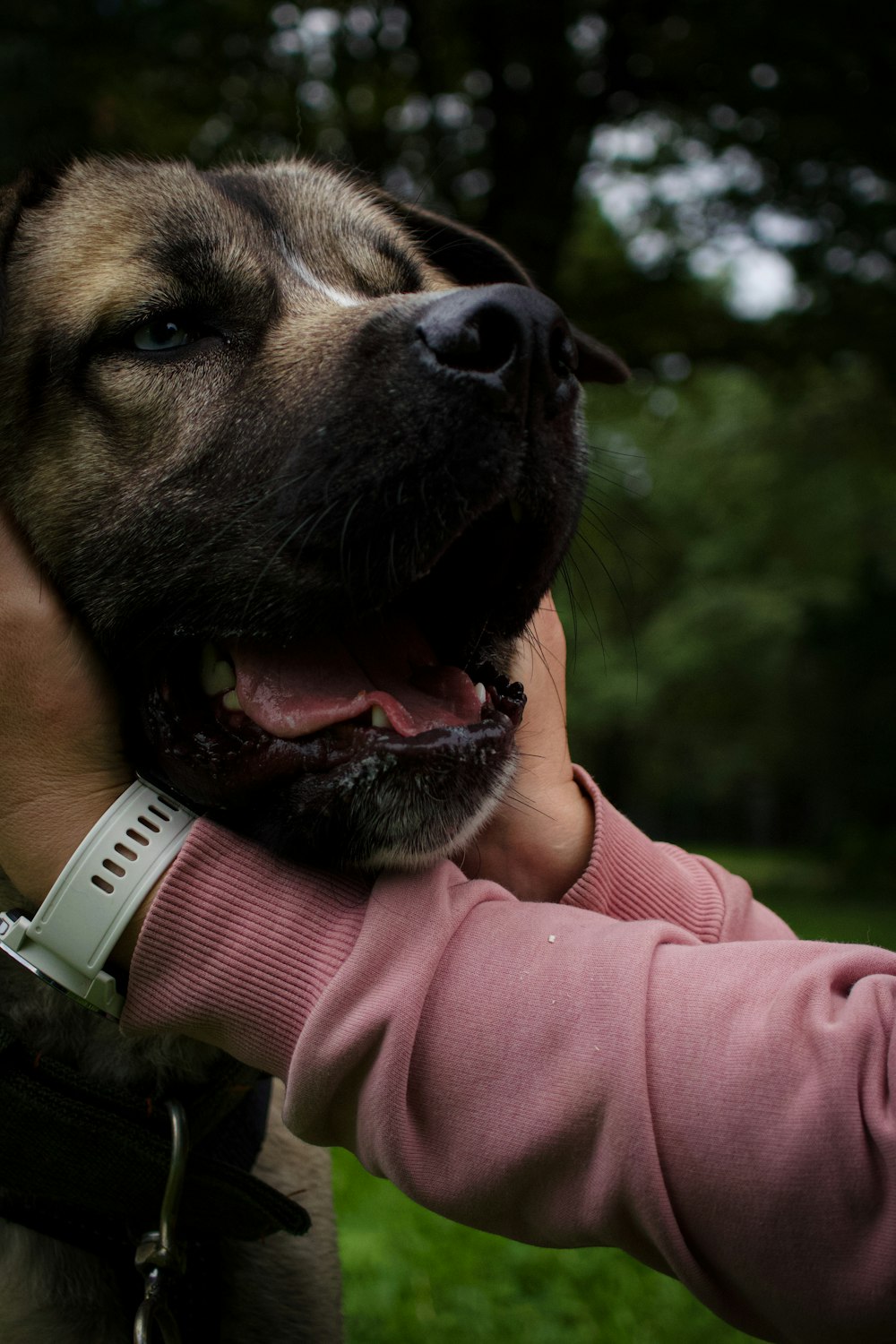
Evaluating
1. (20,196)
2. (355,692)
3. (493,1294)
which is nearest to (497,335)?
(355,692)

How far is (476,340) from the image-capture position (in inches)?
79.1

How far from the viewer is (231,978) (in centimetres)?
179

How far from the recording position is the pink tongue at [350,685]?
2.12 metres

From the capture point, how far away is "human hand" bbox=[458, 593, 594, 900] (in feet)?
8.38

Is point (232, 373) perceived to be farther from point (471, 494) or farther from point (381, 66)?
point (381, 66)

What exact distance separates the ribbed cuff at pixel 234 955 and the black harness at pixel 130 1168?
25 centimetres

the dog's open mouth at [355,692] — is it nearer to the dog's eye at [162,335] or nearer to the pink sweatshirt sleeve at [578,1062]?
the pink sweatshirt sleeve at [578,1062]

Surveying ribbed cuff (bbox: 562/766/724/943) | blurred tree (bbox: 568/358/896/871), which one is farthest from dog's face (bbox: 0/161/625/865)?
blurred tree (bbox: 568/358/896/871)

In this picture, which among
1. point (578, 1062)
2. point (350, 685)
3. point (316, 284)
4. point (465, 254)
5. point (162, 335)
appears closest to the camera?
point (578, 1062)

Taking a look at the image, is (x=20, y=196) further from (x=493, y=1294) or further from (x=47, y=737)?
(x=493, y=1294)

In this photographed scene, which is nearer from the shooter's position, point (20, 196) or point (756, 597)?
point (20, 196)

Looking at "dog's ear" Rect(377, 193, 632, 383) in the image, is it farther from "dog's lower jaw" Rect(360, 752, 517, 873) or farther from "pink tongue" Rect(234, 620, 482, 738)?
"dog's lower jaw" Rect(360, 752, 517, 873)

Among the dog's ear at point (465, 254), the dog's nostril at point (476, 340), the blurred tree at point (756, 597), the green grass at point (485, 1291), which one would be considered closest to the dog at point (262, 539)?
the dog's nostril at point (476, 340)

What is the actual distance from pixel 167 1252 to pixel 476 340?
1629 mm
